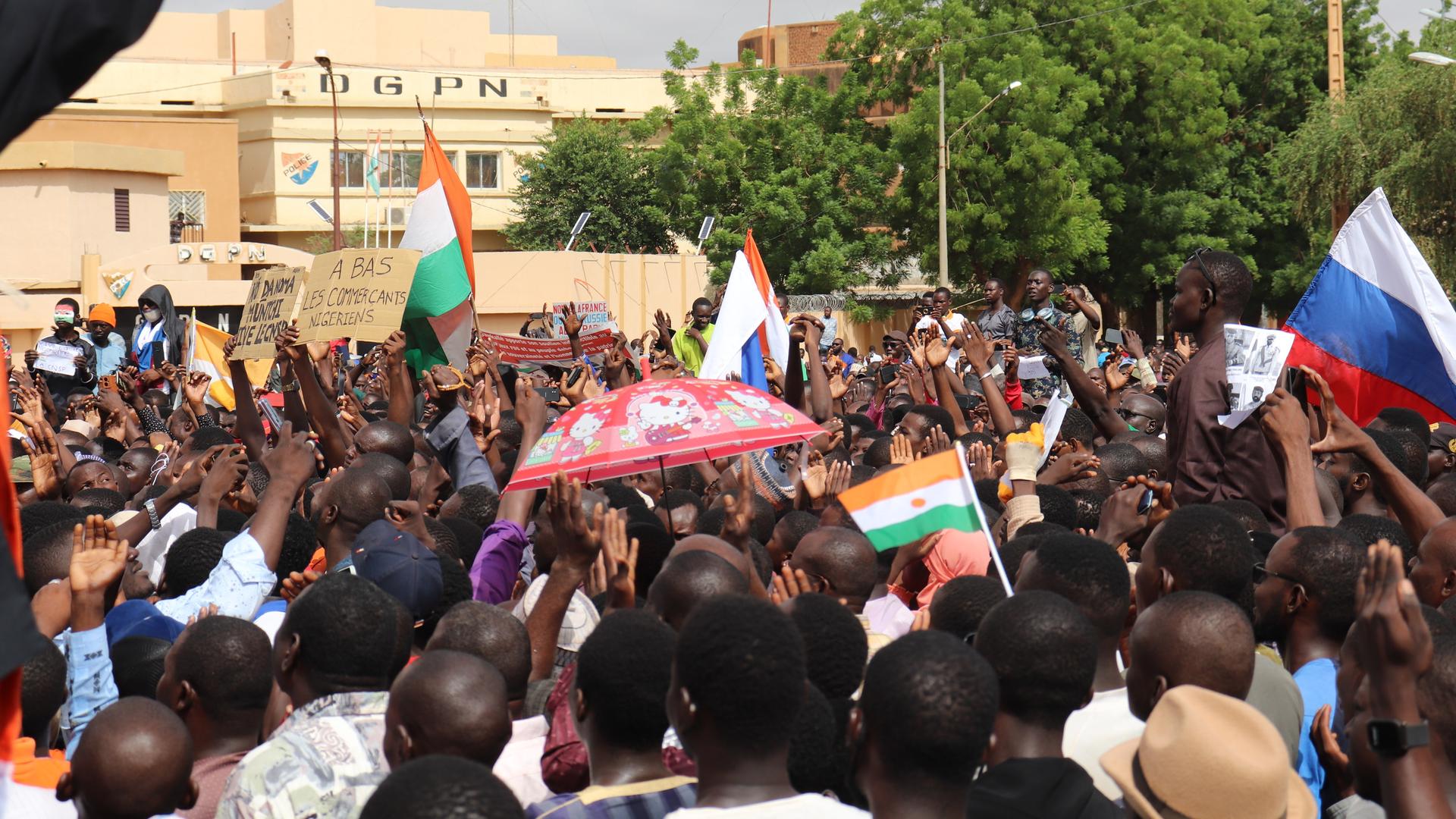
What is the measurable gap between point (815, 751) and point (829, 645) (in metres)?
0.44

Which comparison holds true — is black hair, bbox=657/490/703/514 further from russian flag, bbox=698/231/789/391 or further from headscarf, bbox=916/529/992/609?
russian flag, bbox=698/231/789/391

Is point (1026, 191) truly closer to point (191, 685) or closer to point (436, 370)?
point (436, 370)

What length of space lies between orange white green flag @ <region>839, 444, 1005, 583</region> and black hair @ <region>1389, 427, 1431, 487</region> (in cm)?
299

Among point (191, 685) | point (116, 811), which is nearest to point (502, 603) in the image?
point (191, 685)

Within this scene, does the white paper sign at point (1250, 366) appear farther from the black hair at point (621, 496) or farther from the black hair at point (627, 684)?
the black hair at point (627, 684)

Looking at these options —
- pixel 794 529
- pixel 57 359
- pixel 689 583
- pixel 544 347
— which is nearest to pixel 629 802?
pixel 689 583

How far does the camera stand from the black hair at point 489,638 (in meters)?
3.85

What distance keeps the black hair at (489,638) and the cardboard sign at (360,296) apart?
6085 millimetres

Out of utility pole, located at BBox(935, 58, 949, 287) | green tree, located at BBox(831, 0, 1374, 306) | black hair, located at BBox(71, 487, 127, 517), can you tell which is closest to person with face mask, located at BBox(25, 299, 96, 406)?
black hair, located at BBox(71, 487, 127, 517)

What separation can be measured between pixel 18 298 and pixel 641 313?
34739 mm

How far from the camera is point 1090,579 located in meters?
3.91

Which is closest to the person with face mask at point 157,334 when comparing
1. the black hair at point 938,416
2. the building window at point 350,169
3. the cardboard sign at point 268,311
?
the cardboard sign at point 268,311

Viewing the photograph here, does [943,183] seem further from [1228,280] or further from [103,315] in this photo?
[1228,280]

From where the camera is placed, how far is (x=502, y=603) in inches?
206
